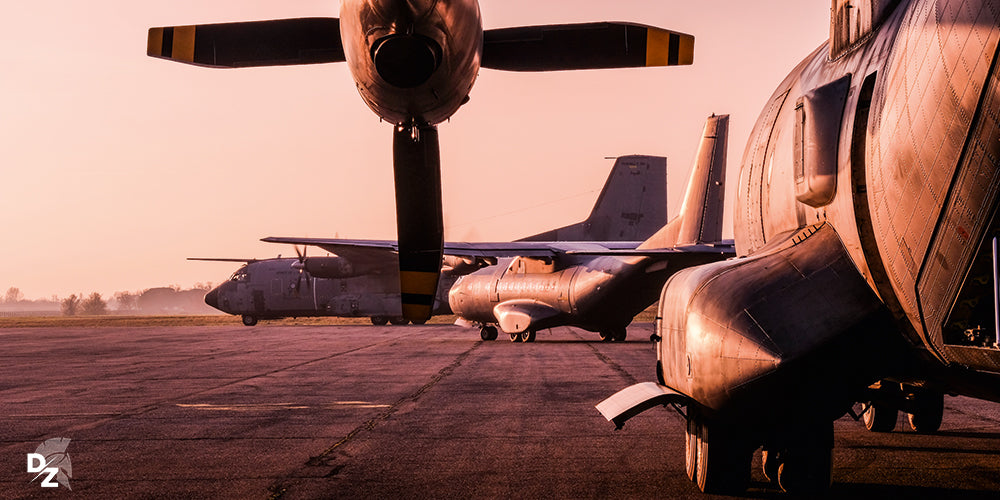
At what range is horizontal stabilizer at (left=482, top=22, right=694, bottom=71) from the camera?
8.27 metres

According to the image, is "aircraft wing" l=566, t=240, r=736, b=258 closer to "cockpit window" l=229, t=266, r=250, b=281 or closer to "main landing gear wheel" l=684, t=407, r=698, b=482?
"main landing gear wheel" l=684, t=407, r=698, b=482

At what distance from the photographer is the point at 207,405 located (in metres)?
15.0

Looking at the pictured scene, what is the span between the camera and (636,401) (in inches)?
318

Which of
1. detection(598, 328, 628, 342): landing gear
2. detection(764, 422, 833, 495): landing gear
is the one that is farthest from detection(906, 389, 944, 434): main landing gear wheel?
detection(598, 328, 628, 342): landing gear

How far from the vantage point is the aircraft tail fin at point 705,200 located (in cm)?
2750

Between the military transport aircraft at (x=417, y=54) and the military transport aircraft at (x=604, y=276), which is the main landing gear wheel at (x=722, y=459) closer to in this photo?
the military transport aircraft at (x=417, y=54)

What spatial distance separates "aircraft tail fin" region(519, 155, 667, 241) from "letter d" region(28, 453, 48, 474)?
34798 millimetres

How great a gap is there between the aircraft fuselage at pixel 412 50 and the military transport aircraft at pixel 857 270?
2854 millimetres

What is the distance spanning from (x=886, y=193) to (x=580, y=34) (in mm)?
3289

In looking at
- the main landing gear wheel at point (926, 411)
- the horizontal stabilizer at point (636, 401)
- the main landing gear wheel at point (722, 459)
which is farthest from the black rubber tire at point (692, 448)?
the main landing gear wheel at point (926, 411)

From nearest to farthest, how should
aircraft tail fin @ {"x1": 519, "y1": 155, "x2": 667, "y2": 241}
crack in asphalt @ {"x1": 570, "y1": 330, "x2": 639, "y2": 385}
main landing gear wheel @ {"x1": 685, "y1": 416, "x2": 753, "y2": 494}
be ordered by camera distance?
main landing gear wheel @ {"x1": 685, "y1": 416, "x2": 753, "y2": 494}, crack in asphalt @ {"x1": 570, "y1": 330, "x2": 639, "y2": 385}, aircraft tail fin @ {"x1": 519, "y1": 155, "x2": 667, "y2": 241}

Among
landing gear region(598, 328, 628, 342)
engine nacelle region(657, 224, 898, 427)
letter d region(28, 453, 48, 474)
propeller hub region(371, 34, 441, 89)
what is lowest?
landing gear region(598, 328, 628, 342)

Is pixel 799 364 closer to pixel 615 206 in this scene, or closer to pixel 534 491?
pixel 534 491

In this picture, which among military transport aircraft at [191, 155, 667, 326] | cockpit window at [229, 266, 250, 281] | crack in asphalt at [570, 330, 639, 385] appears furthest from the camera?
cockpit window at [229, 266, 250, 281]
